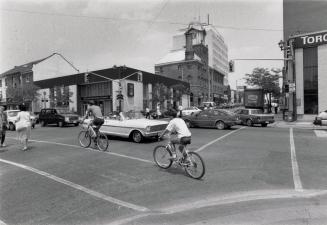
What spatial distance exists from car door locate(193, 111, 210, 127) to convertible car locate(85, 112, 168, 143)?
745 cm

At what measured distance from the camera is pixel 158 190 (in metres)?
5.48

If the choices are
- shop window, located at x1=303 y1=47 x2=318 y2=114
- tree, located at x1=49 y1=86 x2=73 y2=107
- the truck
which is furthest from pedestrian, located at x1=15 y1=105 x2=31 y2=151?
tree, located at x1=49 y1=86 x2=73 y2=107

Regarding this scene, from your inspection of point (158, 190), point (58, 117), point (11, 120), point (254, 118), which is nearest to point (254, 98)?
point (254, 118)

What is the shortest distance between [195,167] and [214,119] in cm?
1322

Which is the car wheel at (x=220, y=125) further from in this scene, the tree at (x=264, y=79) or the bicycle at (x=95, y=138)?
the tree at (x=264, y=79)

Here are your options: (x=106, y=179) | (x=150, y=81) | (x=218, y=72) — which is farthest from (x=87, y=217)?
(x=218, y=72)

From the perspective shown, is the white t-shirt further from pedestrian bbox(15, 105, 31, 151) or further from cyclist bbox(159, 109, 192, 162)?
pedestrian bbox(15, 105, 31, 151)

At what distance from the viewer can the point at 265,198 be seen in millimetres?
4992

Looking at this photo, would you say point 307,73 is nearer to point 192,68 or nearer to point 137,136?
point 137,136

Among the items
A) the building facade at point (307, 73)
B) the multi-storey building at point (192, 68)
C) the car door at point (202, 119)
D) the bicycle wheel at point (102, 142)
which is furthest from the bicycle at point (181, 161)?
the multi-storey building at point (192, 68)

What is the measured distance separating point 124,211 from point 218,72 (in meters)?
101

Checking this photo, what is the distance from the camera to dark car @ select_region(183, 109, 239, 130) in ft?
61.0

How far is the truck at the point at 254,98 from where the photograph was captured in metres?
33.1

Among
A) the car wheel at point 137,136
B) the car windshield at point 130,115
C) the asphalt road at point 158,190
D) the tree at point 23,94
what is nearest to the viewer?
the asphalt road at point 158,190
